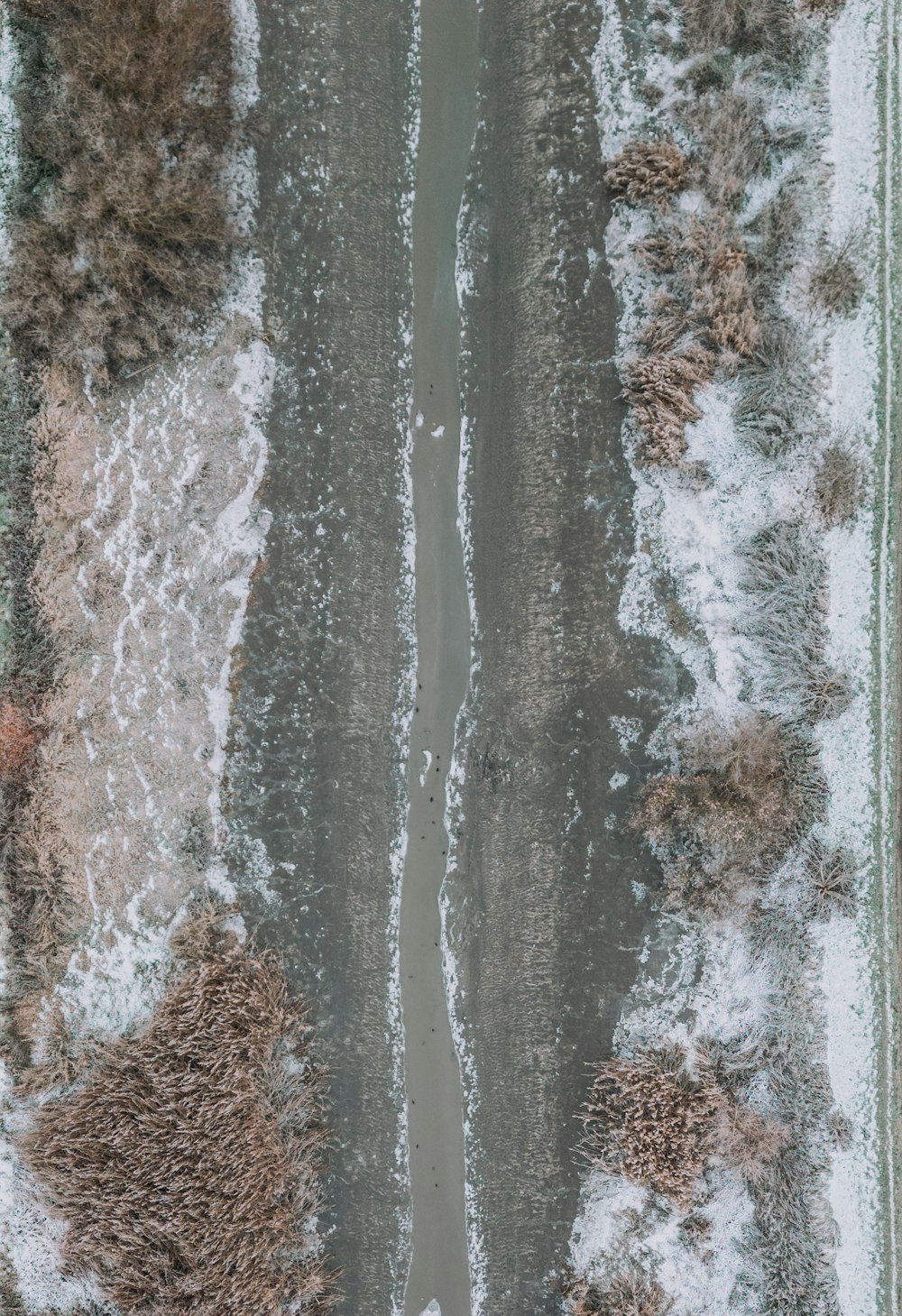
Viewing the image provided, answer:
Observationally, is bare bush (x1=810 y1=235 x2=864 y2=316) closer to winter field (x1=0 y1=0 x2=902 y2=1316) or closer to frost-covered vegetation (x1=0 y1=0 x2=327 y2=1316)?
winter field (x1=0 y1=0 x2=902 y2=1316)

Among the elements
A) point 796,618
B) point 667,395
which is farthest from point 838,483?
point 667,395

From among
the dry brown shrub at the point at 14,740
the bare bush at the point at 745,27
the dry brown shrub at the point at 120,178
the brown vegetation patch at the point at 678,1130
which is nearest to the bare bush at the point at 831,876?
the brown vegetation patch at the point at 678,1130

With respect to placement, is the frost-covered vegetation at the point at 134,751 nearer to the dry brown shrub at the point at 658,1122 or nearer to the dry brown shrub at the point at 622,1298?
the dry brown shrub at the point at 622,1298

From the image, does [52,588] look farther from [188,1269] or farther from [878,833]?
[878,833]

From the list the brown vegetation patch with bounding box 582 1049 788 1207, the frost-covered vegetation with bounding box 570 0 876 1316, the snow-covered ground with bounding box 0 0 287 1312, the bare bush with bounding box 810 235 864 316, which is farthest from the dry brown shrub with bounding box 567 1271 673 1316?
the bare bush with bounding box 810 235 864 316

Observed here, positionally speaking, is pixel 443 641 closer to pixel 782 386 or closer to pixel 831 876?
pixel 782 386

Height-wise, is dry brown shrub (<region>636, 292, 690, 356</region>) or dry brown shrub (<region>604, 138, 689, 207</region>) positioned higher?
dry brown shrub (<region>604, 138, 689, 207</region>)
